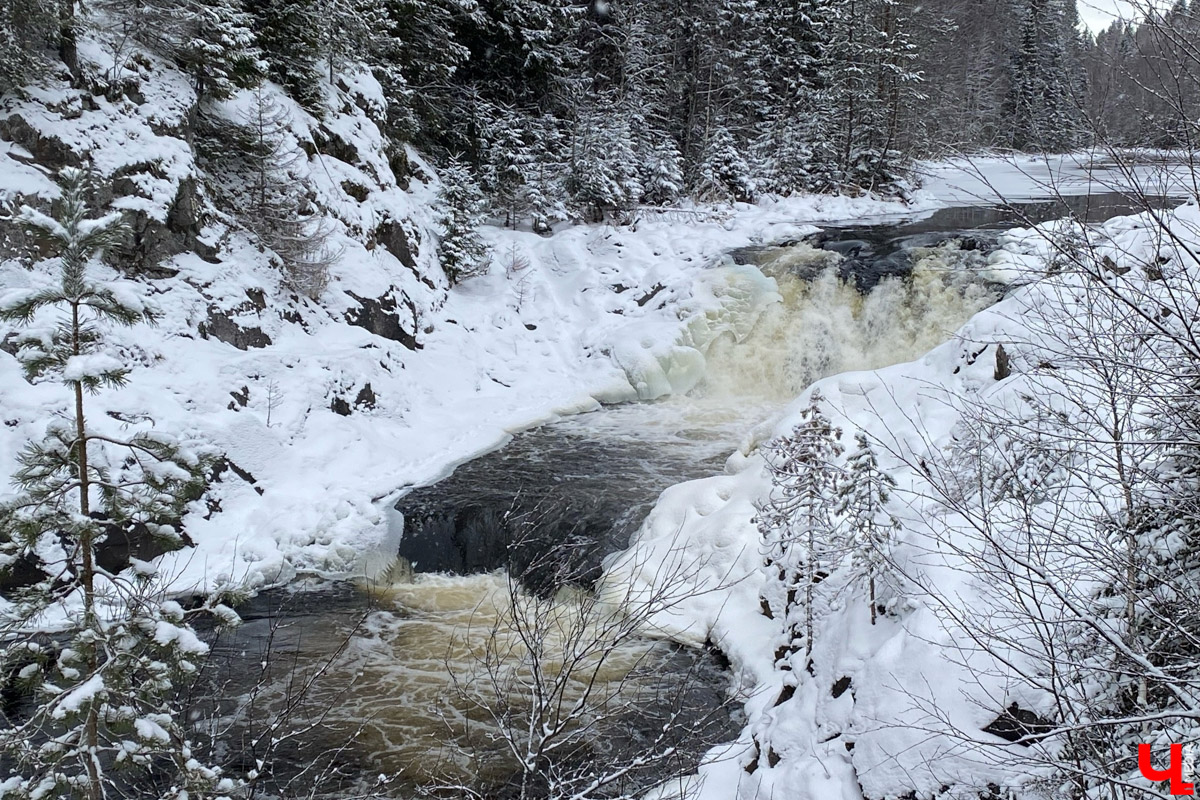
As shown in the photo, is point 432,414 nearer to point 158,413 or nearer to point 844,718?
point 158,413

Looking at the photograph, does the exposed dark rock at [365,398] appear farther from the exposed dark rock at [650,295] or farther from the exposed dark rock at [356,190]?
the exposed dark rock at [650,295]

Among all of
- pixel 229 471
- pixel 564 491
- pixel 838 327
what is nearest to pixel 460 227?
pixel 838 327

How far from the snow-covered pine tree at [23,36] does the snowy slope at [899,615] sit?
9.31 m

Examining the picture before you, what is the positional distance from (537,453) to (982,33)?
85.9ft

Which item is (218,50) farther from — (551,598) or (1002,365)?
(1002,365)

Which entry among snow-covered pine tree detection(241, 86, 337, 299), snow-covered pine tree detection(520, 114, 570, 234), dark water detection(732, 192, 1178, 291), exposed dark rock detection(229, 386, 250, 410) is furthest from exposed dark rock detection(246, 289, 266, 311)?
dark water detection(732, 192, 1178, 291)

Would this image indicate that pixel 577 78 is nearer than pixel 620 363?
No

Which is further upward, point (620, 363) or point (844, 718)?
point (620, 363)

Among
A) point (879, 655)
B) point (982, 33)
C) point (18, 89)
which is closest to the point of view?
point (879, 655)

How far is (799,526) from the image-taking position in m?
6.37

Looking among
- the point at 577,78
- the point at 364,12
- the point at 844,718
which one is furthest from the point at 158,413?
the point at 577,78

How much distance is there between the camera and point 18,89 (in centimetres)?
925

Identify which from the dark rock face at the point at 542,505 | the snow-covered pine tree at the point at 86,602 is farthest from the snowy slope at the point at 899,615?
the snow-covered pine tree at the point at 86,602

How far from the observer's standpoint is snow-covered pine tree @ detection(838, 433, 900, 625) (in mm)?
5328
